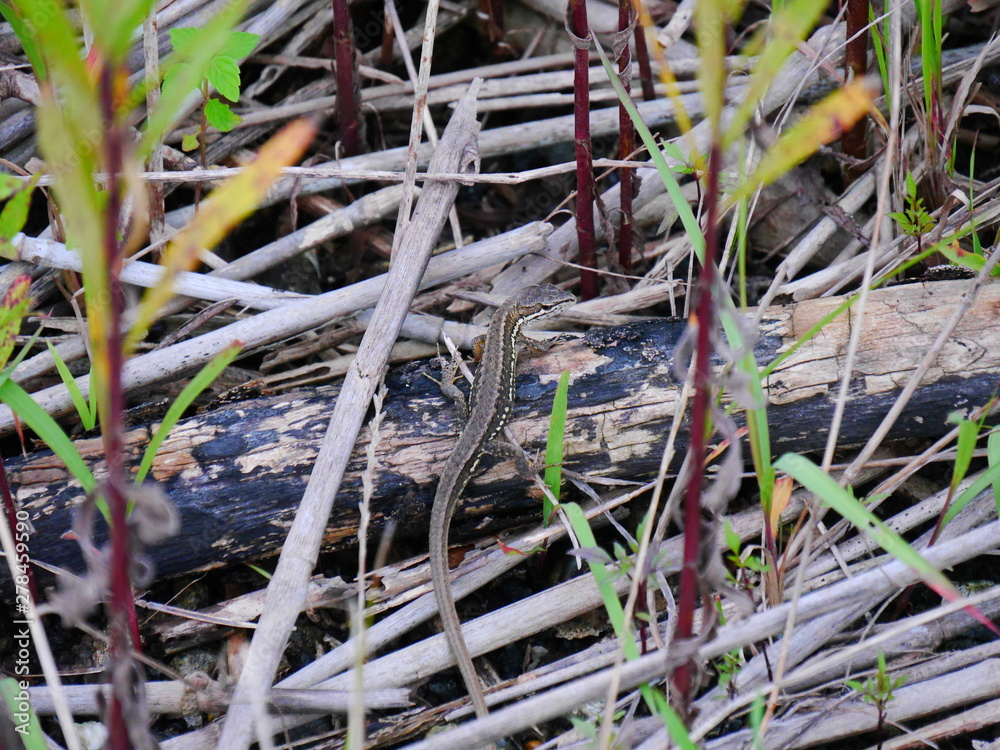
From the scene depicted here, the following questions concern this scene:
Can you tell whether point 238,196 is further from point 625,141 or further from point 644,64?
point 644,64

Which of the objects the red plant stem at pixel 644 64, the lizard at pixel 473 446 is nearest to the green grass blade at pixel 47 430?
the lizard at pixel 473 446

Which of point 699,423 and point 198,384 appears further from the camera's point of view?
point 198,384

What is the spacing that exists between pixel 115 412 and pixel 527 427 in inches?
83.4

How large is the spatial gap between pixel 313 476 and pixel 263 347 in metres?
0.97

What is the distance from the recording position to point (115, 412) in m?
1.47

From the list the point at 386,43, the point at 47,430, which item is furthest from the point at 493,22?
the point at 47,430

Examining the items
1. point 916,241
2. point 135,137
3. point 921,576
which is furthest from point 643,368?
point 135,137

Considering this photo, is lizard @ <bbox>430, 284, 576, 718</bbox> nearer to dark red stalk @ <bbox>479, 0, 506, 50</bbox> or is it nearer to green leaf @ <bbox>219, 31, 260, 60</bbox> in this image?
green leaf @ <bbox>219, 31, 260, 60</bbox>

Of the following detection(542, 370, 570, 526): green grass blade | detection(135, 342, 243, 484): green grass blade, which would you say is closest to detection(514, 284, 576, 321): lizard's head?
detection(542, 370, 570, 526): green grass blade

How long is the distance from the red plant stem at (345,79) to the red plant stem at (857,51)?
7.70 feet

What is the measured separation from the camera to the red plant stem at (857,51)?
3.62m

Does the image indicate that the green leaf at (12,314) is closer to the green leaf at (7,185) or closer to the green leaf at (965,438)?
the green leaf at (7,185)

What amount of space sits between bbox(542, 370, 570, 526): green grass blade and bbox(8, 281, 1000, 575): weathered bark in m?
0.16

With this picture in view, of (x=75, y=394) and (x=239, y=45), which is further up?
(x=239, y=45)
